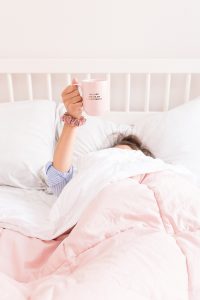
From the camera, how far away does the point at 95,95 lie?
2.99ft

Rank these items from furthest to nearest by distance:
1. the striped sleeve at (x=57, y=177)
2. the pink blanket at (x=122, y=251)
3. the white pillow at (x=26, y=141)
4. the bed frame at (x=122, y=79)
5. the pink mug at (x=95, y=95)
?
the bed frame at (x=122, y=79) → the white pillow at (x=26, y=141) → the striped sleeve at (x=57, y=177) → the pink mug at (x=95, y=95) → the pink blanket at (x=122, y=251)

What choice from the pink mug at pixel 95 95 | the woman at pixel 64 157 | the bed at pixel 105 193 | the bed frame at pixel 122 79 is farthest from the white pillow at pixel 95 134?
the pink mug at pixel 95 95

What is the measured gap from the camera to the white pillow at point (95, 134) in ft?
4.84

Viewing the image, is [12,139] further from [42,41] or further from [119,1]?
[119,1]

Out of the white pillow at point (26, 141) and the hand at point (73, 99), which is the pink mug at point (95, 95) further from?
the white pillow at point (26, 141)

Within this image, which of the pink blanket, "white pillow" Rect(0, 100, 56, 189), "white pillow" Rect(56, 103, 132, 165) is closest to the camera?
the pink blanket

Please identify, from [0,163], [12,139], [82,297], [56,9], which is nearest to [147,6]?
[56,9]

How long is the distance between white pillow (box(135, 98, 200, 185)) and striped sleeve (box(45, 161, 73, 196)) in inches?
16.9

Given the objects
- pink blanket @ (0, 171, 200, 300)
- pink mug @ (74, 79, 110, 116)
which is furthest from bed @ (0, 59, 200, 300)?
pink mug @ (74, 79, 110, 116)

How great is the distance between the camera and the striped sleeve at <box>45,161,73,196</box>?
46.3 inches

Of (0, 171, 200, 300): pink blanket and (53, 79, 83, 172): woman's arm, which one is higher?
(53, 79, 83, 172): woman's arm

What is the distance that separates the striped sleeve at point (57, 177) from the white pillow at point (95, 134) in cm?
22

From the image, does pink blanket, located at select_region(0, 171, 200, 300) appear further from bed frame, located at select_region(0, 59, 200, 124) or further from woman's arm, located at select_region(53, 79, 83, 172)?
bed frame, located at select_region(0, 59, 200, 124)

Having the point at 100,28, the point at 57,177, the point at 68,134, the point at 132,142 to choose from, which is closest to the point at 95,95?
the point at 68,134
